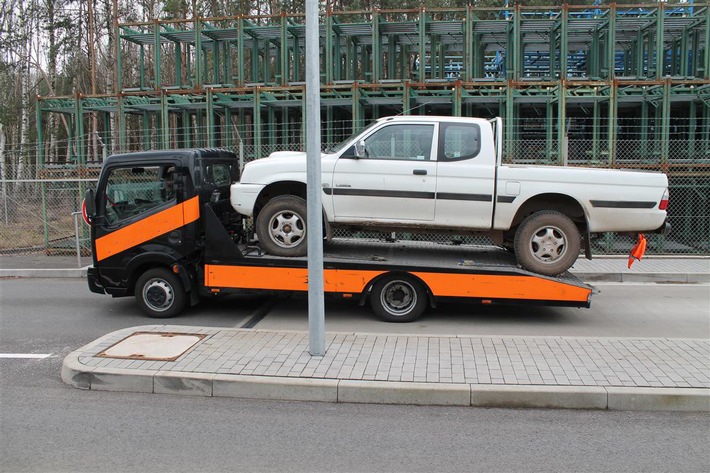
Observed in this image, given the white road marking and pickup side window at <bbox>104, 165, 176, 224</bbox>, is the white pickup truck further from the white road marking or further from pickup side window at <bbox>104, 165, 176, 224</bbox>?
the white road marking

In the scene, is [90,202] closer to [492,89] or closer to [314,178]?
[314,178]

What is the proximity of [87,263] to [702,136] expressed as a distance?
17515mm

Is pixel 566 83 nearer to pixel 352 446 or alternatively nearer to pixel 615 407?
pixel 615 407

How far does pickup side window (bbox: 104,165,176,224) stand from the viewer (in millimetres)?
8039

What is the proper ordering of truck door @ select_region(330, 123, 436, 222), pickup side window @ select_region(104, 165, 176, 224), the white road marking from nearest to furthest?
1. the white road marking
2. truck door @ select_region(330, 123, 436, 222)
3. pickup side window @ select_region(104, 165, 176, 224)

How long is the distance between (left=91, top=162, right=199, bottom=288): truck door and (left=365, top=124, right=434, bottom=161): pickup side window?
243 centimetres

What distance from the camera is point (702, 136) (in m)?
18.6

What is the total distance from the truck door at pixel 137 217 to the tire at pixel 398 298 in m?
2.59

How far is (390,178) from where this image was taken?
7.79 metres

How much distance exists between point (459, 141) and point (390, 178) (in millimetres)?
997

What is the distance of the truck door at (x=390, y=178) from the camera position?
7781 millimetres

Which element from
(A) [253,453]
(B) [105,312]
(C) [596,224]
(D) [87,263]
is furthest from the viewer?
(D) [87,263]

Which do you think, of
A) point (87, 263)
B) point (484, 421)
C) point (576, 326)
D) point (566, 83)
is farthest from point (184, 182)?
point (566, 83)

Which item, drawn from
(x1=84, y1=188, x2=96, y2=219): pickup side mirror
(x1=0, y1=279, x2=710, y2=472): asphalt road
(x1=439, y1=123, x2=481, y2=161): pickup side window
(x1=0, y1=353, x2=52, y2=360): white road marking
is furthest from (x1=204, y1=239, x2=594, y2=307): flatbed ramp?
(x1=0, y1=279, x2=710, y2=472): asphalt road
